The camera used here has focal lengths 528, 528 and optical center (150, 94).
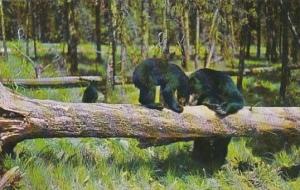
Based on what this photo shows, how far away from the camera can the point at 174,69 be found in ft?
21.0

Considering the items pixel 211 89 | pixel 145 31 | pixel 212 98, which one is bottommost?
pixel 212 98

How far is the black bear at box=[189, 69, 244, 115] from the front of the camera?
6.31 meters

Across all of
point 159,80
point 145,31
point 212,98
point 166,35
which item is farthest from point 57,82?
point 212,98

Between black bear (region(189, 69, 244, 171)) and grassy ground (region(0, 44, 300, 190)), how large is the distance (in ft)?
0.50

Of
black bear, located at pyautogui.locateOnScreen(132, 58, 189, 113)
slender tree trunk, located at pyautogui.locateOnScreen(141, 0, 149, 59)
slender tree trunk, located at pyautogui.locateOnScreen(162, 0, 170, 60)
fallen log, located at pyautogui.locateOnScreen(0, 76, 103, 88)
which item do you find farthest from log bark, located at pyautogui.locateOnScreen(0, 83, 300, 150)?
slender tree trunk, located at pyautogui.locateOnScreen(141, 0, 149, 59)

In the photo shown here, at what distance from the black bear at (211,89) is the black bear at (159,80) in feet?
0.43

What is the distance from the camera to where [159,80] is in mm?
6336

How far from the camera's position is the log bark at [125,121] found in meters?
5.40

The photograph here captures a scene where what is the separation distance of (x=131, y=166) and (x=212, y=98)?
129 cm

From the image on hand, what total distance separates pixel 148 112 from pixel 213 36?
15.9ft

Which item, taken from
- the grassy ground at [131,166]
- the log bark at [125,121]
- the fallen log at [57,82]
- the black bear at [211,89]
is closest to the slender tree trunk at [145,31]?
the fallen log at [57,82]

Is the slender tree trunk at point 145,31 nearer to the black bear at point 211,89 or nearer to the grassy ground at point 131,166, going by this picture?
the grassy ground at point 131,166

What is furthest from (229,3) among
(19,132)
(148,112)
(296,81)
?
(19,132)

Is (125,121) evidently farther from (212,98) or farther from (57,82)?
(57,82)
